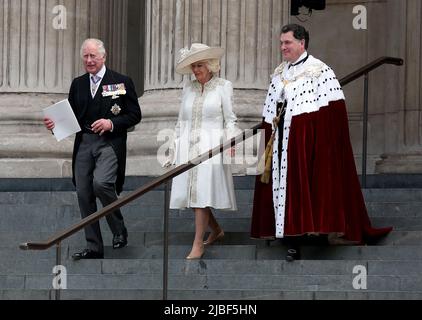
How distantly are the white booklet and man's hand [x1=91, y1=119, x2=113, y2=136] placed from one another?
19 cm

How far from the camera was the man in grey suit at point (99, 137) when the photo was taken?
639 inches

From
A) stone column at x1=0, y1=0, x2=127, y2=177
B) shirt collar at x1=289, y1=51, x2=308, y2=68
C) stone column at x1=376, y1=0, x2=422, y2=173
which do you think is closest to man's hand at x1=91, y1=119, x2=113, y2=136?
shirt collar at x1=289, y1=51, x2=308, y2=68

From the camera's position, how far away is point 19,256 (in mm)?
16422

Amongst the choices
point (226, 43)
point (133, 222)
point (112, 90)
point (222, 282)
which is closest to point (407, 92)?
point (226, 43)

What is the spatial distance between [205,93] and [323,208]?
58.5 inches

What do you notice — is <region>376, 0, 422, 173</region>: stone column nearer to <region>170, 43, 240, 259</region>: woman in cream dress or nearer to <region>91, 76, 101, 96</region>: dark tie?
<region>170, 43, 240, 259</region>: woman in cream dress

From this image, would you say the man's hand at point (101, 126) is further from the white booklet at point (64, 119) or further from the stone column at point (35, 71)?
the stone column at point (35, 71)

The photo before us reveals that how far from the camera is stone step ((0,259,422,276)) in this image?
15086 mm

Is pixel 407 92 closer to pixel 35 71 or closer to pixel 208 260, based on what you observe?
pixel 35 71

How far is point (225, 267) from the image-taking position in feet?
50.6

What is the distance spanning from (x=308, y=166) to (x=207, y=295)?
1.78 metres

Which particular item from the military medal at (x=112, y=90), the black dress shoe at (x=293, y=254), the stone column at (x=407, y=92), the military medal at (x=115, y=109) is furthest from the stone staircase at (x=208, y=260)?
the stone column at (x=407, y=92)

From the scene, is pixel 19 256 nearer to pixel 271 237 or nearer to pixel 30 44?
pixel 271 237

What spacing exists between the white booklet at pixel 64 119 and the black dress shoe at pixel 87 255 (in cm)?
101
